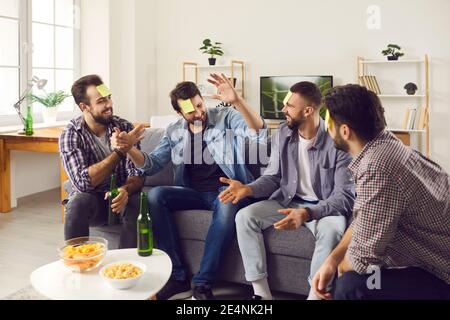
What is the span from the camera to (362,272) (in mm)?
1426

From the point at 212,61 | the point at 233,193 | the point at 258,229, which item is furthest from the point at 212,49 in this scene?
the point at 258,229

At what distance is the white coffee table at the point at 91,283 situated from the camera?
1.48 metres

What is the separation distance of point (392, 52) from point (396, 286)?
416 cm

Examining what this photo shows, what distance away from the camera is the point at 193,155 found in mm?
2602

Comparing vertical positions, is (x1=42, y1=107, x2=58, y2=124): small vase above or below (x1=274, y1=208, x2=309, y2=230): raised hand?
above

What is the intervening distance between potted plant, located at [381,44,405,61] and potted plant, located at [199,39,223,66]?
6.57 ft

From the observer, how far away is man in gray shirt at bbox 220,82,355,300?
2037 millimetres

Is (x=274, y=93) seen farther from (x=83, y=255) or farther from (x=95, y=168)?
(x=83, y=255)

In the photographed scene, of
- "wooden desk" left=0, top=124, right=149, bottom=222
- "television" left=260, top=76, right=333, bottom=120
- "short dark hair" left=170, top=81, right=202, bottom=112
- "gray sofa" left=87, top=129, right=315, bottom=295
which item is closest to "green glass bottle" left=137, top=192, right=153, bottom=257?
"gray sofa" left=87, top=129, right=315, bottom=295

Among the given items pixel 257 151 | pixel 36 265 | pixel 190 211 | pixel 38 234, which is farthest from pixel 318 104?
pixel 38 234

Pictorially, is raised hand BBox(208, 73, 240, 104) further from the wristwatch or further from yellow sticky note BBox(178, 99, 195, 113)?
the wristwatch

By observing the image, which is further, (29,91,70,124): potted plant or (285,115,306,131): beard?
(29,91,70,124): potted plant

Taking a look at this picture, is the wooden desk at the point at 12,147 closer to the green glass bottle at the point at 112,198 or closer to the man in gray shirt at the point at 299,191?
the green glass bottle at the point at 112,198
